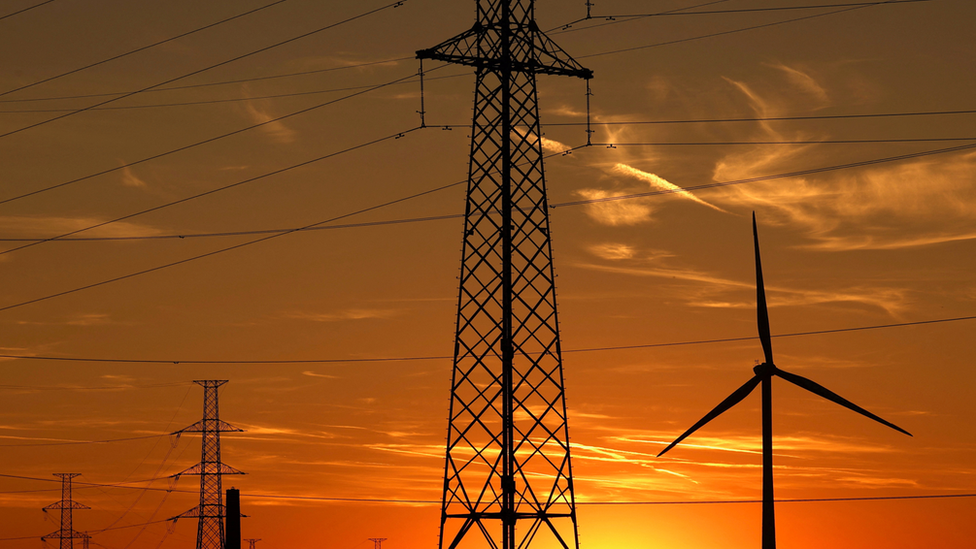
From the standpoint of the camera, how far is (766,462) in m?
56.2

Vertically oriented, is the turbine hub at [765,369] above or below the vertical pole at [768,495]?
above

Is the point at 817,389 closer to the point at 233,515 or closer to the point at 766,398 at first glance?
the point at 766,398

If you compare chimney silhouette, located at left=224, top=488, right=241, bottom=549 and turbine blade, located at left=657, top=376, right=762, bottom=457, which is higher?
turbine blade, located at left=657, top=376, right=762, bottom=457

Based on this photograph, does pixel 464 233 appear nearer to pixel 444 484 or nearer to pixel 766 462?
pixel 444 484

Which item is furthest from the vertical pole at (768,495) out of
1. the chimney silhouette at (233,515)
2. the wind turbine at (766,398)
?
the chimney silhouette at (233,515)

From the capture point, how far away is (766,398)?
58594 millimetres

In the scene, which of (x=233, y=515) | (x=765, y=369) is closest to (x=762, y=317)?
(x=765, y=369)

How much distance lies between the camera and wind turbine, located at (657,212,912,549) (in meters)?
55.7

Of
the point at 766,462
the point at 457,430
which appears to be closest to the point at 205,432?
the point at 457,430

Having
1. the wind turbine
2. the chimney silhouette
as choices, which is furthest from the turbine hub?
the chimney silhouette

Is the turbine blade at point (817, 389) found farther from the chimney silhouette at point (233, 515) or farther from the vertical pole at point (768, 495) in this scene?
the chimney silhouette at point (233, 515)

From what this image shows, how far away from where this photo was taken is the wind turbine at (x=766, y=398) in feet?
183

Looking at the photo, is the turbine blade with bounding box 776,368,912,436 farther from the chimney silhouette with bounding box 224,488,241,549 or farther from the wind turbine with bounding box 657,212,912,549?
the chimney silhouette with bounding box 224,488,241,549

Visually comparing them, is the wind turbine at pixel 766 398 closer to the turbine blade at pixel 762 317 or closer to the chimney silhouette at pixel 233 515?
the turbine blade at pixel 762 317
